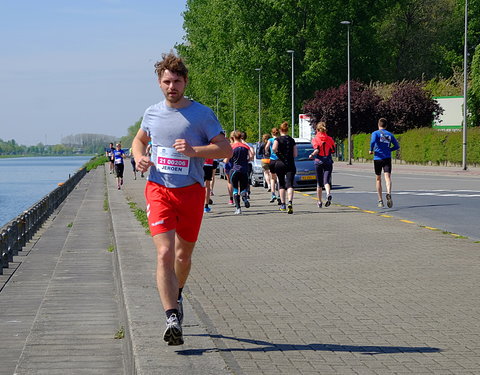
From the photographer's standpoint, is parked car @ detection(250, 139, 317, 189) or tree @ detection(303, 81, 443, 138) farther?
tree @ detection(303, 81, 443, 138)

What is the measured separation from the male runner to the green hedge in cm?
3877

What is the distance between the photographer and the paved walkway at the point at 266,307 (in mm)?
6113

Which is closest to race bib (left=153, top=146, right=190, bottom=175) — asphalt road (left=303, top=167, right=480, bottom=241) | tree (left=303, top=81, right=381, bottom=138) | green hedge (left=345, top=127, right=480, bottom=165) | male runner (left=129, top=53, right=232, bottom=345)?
male runner (left=129, top=53, right=232, bottom=345)

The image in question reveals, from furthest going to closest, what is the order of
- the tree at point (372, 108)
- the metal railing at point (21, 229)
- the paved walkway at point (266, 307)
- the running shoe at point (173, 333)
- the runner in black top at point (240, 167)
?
the tree at point (372, 108)
the runner in black top at point (240, 167)
the metal railing at point (21, 229)
the paved walkway at point (266, 307)
the running shoe at point (173, 333)

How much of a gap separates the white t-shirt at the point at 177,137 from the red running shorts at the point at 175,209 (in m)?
0.05

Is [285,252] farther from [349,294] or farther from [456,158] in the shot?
[456,158]

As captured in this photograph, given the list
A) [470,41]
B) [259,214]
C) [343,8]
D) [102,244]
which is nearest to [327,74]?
[343,8]

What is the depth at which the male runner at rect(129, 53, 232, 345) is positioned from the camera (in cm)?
631

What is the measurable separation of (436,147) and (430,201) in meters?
28.2

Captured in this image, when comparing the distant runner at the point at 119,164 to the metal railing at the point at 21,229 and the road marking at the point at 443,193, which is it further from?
the road marking at the point at 443,193

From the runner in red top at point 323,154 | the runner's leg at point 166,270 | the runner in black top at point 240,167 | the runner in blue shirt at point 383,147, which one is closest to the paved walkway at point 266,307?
the runner's leg at point 166,270

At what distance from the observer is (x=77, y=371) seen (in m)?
6.27

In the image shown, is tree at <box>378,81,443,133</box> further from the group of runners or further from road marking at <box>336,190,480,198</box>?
the group of runners

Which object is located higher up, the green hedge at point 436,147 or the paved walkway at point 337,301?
the green hedge at point 436,147
